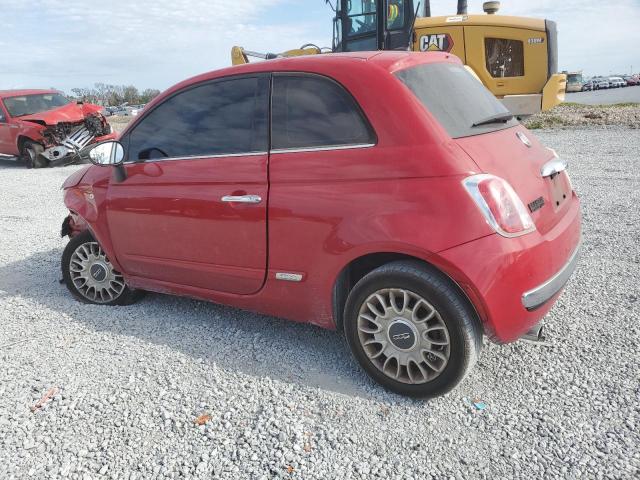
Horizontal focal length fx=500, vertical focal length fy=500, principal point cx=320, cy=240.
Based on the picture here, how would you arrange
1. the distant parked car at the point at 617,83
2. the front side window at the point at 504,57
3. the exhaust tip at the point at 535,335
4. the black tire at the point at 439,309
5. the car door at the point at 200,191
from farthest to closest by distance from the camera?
1. the distant parked car at the point at 617,83
2. the front side window at the point at 504,57
3. the car door at the point at 200,191
4. the exhaust tip at the point at 535,335
5. the black tire at the point at 439,309

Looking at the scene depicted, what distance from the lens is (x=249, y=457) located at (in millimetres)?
2367

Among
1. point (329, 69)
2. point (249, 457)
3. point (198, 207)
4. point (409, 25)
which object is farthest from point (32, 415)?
point (409, 25)

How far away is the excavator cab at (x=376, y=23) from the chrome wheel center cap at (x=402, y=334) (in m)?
7.52

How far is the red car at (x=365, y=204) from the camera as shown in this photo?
2.48 m

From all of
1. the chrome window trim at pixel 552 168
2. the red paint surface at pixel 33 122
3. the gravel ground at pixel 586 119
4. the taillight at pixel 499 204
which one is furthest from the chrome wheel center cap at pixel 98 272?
the gravel ground at pixel 586 119

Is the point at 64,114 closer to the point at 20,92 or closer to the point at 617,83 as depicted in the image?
the point at 20,92

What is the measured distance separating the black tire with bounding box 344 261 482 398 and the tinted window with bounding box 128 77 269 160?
1100mm

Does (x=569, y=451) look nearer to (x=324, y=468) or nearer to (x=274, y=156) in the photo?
(x=324, y=468)

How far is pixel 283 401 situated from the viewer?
277cm

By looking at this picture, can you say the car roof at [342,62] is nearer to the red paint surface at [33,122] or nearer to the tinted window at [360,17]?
the tinted window at [360,17]

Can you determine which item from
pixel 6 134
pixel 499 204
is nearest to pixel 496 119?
pixel 499 204

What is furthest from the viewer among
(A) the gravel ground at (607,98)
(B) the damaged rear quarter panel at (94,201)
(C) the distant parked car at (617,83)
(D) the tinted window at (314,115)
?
(C) the distant parked car at (617,83)

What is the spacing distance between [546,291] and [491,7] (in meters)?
9.57

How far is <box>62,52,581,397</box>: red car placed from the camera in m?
2.48
